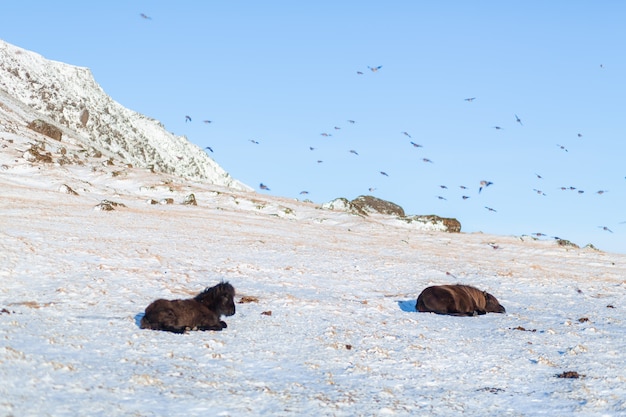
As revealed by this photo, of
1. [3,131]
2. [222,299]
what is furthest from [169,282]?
[3,131]

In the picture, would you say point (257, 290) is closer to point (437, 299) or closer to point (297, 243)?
point (437, 299)

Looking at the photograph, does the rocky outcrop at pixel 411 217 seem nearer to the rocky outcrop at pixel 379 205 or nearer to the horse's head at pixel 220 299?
the rocky outcrop at pixel 379 205

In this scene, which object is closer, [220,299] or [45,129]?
[220,299]

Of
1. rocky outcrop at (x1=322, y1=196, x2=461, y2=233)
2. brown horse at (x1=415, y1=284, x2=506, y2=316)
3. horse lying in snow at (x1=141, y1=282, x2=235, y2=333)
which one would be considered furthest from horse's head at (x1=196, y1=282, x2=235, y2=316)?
rocky outcrop at (x1=322, y1=196, x2=461, y2=233)

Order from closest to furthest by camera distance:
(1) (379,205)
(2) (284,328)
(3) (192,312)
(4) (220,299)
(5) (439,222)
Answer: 1. (3) (192,312)
2. (2) (284,328)
3. (4) (220,299)
4. (5) (439,222)
5. (1) (379,205)

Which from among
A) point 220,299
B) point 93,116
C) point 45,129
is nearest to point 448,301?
point 220,299

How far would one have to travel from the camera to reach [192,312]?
50.0ft

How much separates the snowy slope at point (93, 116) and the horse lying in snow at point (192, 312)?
97.7 m

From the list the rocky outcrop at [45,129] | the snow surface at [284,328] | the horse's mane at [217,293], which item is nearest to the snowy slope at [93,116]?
the rocky outcrop at [45,129]

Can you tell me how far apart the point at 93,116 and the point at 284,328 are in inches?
5115

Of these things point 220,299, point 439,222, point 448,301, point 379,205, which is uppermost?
point 379,205

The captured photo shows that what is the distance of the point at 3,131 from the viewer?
61938 millimetres

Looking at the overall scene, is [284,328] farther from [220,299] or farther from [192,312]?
[192,312]

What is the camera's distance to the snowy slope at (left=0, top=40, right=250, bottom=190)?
123 metres
